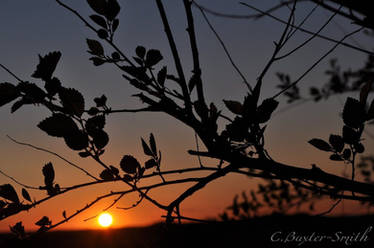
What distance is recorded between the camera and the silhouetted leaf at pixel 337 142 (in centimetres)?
159

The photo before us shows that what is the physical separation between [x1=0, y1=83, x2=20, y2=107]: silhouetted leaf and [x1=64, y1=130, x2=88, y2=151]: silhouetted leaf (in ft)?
0.66

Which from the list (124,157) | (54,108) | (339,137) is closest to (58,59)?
(54,108)

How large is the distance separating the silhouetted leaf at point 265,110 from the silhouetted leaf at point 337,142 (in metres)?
0.38

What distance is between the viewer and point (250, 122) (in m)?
1.35

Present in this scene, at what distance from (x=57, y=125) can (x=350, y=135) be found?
1090 millimetres

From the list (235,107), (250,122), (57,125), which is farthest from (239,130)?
(57,125)

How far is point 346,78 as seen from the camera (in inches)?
182

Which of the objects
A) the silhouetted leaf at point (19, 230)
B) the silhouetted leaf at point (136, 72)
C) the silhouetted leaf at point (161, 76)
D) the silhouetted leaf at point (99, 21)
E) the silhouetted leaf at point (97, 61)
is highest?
the silhouetted leaf at point (99, 21)

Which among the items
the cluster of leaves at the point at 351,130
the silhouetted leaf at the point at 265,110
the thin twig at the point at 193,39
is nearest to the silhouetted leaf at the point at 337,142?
the cluster of leaves at the point at 351,130

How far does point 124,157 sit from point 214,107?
0.43 m

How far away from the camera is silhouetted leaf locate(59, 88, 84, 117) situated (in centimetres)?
122

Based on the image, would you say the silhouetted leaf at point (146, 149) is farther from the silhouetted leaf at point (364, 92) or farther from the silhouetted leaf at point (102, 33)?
the silhouetted leaf at point (364, 92)

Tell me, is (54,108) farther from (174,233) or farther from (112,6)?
(174,233)

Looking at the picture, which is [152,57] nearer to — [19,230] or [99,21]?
[99,21]
